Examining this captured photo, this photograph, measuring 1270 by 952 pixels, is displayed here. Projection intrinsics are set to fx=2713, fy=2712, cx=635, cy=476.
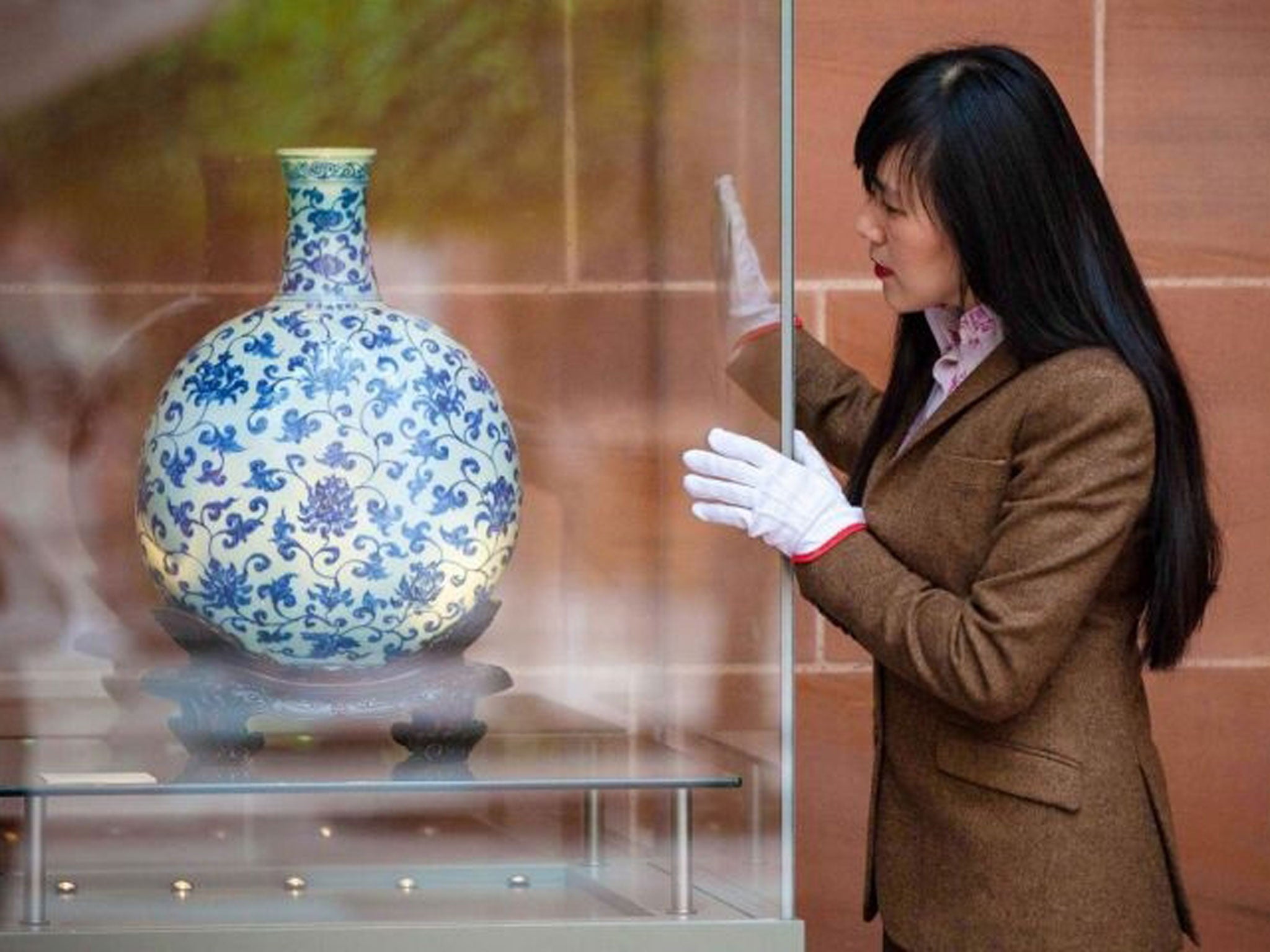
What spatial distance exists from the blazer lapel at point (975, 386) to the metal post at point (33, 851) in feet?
2.24

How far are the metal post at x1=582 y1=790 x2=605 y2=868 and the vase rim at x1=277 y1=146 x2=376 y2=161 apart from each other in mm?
483

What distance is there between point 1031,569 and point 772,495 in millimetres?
191

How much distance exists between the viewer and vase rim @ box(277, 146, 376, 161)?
1896mm

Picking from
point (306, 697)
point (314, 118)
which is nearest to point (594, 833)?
point (306, 697)

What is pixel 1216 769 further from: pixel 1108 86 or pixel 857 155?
pixel 857 155

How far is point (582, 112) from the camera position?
202 centimetres

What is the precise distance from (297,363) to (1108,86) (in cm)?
131

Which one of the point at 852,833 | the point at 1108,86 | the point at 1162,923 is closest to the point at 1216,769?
the point at 852,833

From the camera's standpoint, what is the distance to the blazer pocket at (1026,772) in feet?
6.36

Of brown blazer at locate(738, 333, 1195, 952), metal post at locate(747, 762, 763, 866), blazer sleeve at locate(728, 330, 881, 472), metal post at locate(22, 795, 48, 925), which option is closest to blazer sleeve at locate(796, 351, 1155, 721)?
brown blazer at locate(738, 333, 1195, 952)

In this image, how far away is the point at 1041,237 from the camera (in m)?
1.93

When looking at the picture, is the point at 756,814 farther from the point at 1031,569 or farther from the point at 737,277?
the point at 737,277

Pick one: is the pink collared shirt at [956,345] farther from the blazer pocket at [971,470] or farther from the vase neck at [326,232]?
the vase neck at [326,232]

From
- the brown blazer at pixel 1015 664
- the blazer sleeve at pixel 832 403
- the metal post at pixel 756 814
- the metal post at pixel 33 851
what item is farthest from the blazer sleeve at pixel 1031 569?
the metal post at pixel 33 851
